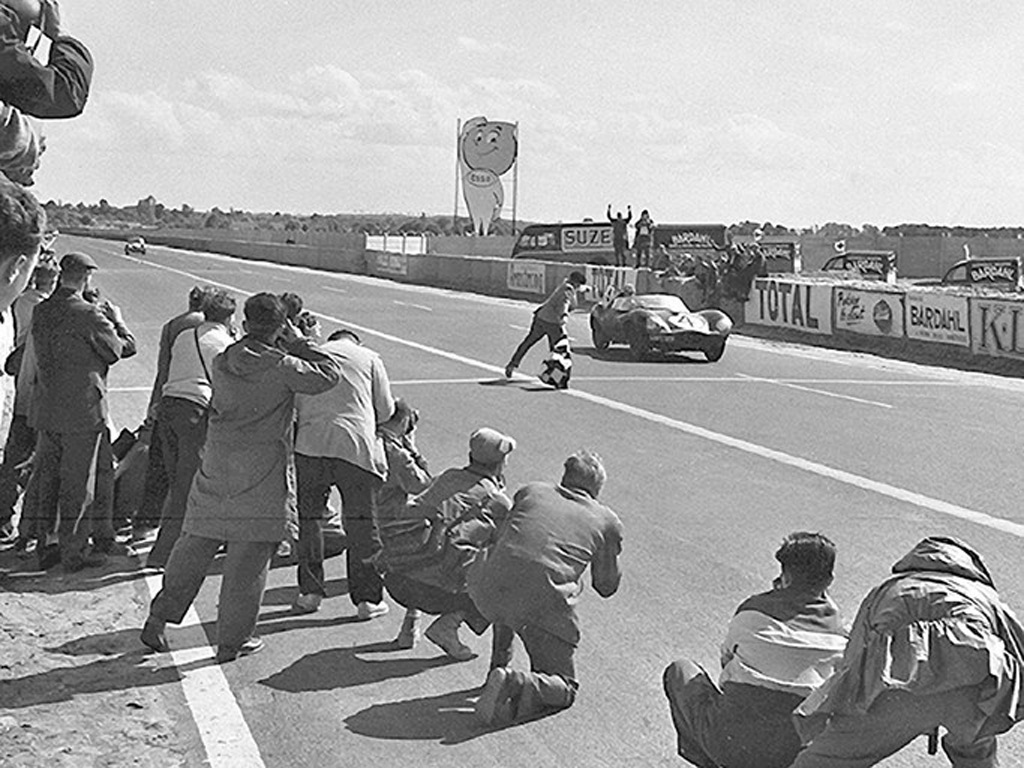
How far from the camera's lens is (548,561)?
5.93 metres

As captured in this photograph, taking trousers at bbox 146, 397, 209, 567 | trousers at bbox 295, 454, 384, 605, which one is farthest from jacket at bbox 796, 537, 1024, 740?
trousers at bbox 146, 397, 209, 567

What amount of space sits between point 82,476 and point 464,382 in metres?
10.7

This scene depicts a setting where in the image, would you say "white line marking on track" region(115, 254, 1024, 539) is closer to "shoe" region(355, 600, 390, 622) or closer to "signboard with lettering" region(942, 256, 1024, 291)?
"shoe" region(355, 600, 390, 622)

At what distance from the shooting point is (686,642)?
7062 mm

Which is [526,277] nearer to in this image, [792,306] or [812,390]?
→ [792,306]

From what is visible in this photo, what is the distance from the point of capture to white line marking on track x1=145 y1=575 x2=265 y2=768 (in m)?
5.37

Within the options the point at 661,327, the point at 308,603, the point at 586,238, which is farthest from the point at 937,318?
the point at 586,238

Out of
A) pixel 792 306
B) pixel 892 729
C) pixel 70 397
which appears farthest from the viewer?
pixel 792 306

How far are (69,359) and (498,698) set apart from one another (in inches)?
146

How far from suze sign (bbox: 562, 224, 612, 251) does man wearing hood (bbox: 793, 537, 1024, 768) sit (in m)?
49.0

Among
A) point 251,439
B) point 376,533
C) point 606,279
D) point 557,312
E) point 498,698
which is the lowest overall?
point 498,698

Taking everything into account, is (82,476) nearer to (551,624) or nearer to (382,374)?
(382,374)

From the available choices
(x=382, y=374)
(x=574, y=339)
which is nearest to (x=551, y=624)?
(x=382, y=374)

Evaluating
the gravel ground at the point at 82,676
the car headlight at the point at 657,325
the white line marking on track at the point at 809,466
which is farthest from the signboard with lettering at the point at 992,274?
the gravel ground at the point at 82,676
